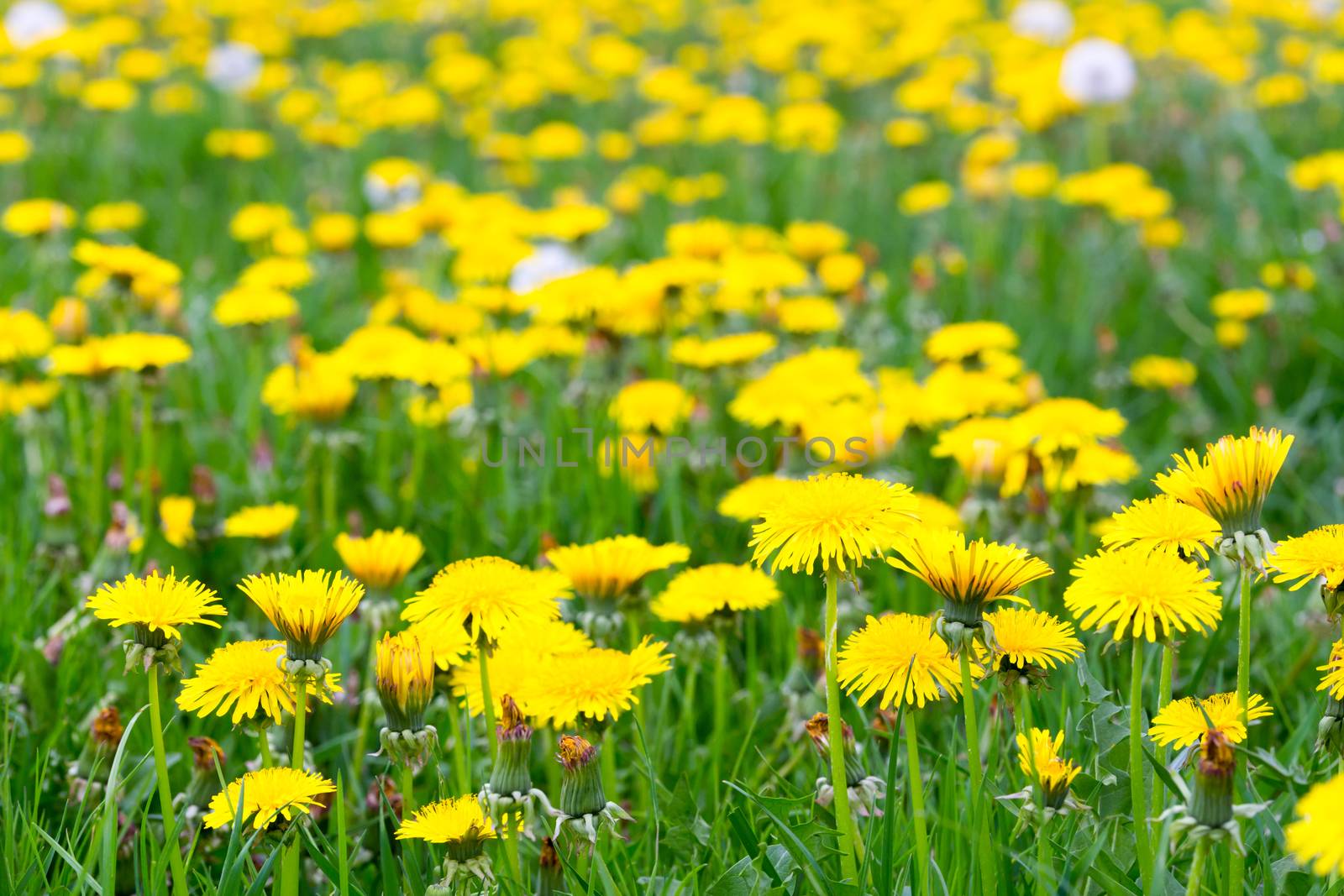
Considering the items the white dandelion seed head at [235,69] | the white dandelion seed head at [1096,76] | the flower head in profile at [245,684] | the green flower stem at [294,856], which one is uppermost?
the white dandelion seed head at [235,69]

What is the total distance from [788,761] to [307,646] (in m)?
0.86

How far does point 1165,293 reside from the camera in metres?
3.90

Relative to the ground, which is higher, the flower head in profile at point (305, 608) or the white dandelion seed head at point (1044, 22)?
the white dandelion seed head at point (1044, 22)

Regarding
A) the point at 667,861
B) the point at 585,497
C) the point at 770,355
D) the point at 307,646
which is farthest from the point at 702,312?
the point at 307,646

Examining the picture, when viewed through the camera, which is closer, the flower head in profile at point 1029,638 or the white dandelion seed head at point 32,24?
the flower head in profile at point 1029,638

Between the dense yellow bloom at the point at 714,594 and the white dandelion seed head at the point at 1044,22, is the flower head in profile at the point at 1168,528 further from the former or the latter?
the white dandelion seed head at the point at 1044,22

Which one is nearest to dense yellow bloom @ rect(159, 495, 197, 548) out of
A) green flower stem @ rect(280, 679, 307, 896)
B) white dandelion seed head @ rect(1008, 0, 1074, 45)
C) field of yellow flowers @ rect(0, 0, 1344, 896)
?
field of yellow flowers @ rect(0, 0, 1344, 896)

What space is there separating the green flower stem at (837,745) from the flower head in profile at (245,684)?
0.49 m

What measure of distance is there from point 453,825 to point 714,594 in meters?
0.60

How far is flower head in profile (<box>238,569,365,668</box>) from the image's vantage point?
4.28ft

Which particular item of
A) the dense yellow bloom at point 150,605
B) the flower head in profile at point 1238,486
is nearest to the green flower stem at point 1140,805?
the flower head in profile at point 1238,486

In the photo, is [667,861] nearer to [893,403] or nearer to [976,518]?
[976,518]

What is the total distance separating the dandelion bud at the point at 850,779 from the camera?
1460 millimetres

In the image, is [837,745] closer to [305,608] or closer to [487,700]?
[487,700]
